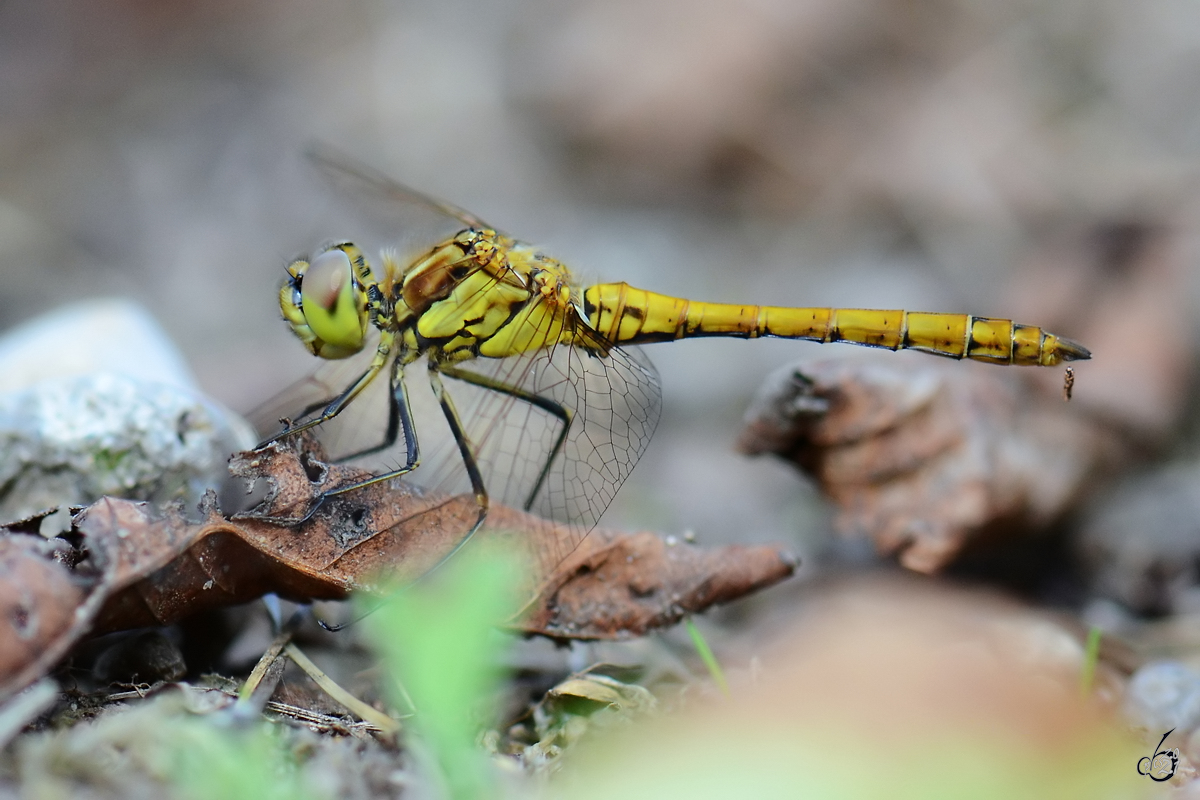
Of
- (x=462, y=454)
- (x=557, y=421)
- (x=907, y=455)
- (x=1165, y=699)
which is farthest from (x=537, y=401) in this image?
(x=1165, y=699)

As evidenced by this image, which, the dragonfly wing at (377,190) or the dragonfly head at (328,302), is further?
the dragonfly wing at (377,190)

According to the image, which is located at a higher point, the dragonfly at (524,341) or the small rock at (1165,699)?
the dragonfly at (524,341)

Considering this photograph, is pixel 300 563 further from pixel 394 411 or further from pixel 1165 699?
pixel 1165 699

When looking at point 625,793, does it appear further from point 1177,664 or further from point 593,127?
point 593,127

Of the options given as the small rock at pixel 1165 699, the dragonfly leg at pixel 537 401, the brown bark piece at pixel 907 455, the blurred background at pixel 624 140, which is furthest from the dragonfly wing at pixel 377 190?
the small rock at pixel 1165 699

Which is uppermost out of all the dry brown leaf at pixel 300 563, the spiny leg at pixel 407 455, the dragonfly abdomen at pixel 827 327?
the dragonfly abdomen at pixel 827 327

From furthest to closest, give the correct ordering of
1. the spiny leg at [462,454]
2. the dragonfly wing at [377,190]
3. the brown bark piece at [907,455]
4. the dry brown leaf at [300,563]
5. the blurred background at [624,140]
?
the blurred background at [624,140], the dragonfly wing at [377,190], the brown bark piece at [907,455], the spiny leg at [462,454], the dry brown leaf at [300,563]
